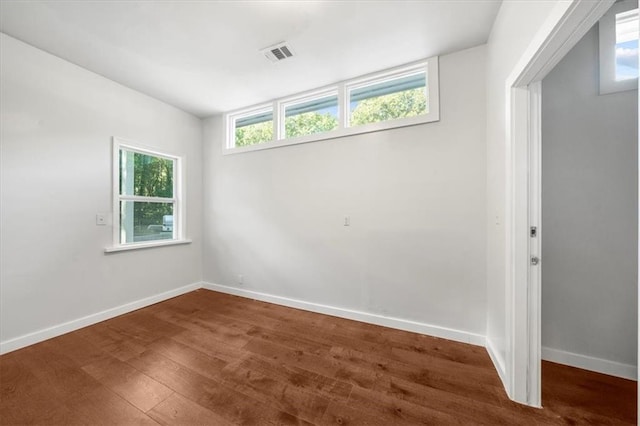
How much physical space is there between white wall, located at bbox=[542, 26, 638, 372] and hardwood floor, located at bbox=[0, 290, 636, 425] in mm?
323

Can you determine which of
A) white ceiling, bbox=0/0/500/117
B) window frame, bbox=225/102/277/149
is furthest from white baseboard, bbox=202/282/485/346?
white ceiling, bbox=0/0/500/117

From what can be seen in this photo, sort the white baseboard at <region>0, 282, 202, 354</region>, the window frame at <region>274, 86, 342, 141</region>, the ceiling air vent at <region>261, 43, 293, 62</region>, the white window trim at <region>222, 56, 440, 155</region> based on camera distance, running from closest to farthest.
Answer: the white baseboard at <region>0, 282, 202, 354</region>, the ceiling air vent at <region>261, 43, 293, 62</region>, the white window trim at <region>222, 56, 440, 155</region>, the window frame at <region>274, 86, 342, 141</region>

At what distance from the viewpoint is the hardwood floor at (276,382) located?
1414 millimetres

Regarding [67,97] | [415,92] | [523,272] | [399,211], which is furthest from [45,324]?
[415,92]

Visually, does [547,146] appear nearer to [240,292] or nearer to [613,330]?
[613,330]

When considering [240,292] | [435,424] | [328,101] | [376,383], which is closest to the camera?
[435,424]

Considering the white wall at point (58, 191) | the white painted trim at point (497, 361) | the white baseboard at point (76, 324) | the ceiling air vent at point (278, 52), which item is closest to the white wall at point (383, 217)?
the white painted trim at point (497, 361)

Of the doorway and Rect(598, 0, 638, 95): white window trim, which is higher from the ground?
Rect(598, 0, 638, 95): white window trim

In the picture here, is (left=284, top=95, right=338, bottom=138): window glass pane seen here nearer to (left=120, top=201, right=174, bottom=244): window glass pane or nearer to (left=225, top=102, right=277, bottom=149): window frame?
Result: (left=225, top=102, right=277, bottom=149): window frame

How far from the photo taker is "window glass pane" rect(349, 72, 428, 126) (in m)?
2.48

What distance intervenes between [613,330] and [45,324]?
15.9 feet

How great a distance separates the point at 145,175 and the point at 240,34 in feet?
7.45

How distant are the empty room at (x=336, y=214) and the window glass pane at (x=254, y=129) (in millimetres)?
77

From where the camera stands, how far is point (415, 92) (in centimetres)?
250
